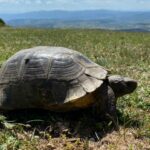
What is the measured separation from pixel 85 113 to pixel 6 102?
1.23 meters

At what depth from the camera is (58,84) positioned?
6.20m

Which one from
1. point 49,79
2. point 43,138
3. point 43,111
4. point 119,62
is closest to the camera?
point 43,138

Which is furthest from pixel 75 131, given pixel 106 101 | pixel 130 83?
pixel 130 83

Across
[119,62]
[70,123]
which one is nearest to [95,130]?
[70,123]

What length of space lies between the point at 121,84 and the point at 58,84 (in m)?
→ 0.95

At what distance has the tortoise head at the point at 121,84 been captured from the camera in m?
6.36

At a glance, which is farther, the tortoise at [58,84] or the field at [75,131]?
the tortoise at [58,84]

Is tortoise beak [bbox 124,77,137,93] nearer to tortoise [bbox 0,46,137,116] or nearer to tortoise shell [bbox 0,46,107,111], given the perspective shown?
tortoise [bbox 0,46,137,116]

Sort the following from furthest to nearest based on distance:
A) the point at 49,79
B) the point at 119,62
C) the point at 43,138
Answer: the point at 119,62, the point at 49,79, the point at 43,138

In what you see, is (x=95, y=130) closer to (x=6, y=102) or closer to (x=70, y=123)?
(x=70, y=123)

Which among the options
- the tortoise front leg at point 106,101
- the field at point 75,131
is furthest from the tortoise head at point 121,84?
the field at point 75,131

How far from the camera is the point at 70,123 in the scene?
642 cm

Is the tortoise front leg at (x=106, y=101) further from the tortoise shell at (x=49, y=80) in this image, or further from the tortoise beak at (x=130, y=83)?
the tortoise beak at (x=130, y=83)

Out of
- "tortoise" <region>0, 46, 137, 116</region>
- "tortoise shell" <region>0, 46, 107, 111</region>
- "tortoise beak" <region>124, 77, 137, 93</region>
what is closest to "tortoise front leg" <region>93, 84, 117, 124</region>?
"tortoise" <region>0, 46, 137, 116</region>
